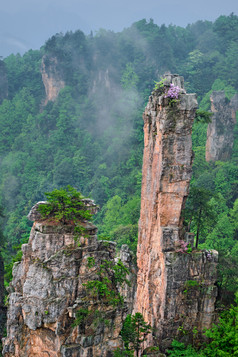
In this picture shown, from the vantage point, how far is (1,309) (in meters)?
20.9

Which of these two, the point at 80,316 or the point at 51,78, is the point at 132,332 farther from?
the point at 51,78

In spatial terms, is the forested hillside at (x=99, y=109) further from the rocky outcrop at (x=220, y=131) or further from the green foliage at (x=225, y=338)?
the green foliage at (x=225, y=338)

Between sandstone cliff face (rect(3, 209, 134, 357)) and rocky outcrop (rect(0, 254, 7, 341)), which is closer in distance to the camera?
sandstone cliff face (rect(3, 209, 134, 357))

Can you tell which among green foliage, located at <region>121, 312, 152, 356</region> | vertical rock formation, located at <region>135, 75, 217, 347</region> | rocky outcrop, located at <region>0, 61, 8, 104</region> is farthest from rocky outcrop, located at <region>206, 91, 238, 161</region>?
rocky outcrop, located at <region>0, 61, 8, 104</region>

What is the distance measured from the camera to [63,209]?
15367 millimetres

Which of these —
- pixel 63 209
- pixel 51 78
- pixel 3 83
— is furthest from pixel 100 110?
pixel 63 209

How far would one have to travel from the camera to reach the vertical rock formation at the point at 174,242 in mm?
18000

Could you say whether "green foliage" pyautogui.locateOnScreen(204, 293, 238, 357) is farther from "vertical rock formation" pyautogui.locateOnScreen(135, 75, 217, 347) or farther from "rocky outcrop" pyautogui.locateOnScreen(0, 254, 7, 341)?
"rocky outcrop" pyautogui.locateOnScreen(0, 254, 7, 341)

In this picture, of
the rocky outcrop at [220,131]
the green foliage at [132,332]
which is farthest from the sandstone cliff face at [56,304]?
the rocky outcrop at [220,131]

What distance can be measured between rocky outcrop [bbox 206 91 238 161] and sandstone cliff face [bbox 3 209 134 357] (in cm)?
2959

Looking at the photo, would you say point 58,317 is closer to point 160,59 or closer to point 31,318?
point 31,318

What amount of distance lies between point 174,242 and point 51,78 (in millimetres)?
52961

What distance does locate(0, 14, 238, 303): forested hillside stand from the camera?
5012cm

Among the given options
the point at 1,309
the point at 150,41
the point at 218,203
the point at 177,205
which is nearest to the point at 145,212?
the point at 177,205
